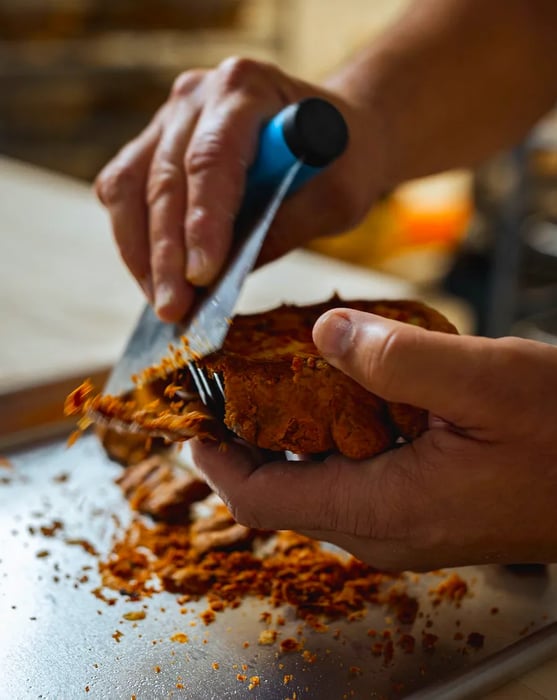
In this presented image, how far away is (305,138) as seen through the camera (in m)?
0.93

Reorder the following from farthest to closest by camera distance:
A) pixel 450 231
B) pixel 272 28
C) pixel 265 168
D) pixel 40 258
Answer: pixel 272 28
pixel 450 231
pixel 40 258
pixel 265 168

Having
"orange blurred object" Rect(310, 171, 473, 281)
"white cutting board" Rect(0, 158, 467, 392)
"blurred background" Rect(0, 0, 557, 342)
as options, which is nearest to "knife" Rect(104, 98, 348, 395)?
"white cutting board" Rect(0, 158, 467, 392)

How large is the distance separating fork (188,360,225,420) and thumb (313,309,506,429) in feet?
0.59

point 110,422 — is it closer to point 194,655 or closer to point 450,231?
point 194,655

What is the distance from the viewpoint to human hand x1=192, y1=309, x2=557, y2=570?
0.71 m

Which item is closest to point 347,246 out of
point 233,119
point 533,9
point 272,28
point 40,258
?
point 272,28

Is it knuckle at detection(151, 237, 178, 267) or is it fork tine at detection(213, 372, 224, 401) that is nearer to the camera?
fork tine at detection(213, 372, 224, 401)

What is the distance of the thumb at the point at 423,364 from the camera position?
0.70 meters

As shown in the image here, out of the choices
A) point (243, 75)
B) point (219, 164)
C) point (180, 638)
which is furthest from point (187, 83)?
point (180, 638)

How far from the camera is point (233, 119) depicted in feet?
3.41

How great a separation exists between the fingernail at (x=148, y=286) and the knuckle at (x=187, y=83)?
269 millimetres

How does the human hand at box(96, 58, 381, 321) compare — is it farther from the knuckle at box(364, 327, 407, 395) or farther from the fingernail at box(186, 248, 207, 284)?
the knuckle at box(364, 327, 407, 395)

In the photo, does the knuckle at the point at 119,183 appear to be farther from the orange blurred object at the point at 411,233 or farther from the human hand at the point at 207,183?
the orange blurred object at the point at 411,233

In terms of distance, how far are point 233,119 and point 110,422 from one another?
0.40m
